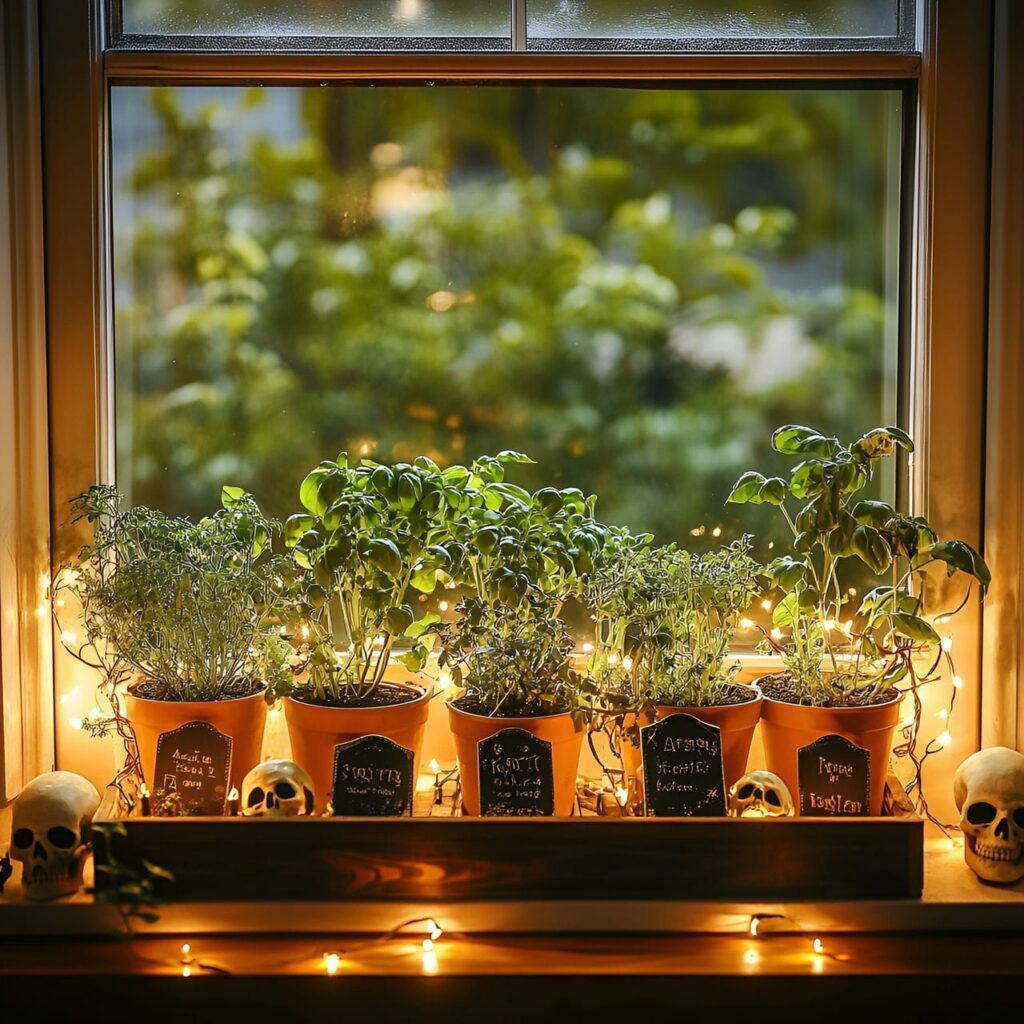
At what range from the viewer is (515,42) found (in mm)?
1941

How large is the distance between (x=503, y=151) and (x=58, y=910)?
5.03 ft

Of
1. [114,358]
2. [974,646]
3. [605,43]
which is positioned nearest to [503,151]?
[605,43]

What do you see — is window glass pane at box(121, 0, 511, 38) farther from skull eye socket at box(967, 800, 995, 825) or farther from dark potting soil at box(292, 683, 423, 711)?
skull eye socket at box(967, 800, 995, 825)

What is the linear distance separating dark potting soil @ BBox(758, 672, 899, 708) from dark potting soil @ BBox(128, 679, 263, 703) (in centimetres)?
90

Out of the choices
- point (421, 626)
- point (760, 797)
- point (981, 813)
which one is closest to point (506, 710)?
point (421, 626)

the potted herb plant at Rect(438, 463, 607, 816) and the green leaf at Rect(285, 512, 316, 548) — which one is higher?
the green leaf at Rect(285, 512, 316, 548)

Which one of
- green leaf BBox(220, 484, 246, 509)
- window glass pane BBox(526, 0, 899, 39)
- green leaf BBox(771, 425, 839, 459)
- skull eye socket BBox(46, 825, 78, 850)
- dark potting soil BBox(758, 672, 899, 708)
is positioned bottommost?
skull eye socket BBox(46, 825, 78, 850)

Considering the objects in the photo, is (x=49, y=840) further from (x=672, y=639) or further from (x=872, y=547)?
(x=872, y=547)

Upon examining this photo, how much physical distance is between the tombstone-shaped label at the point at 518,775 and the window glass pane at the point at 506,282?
592mm

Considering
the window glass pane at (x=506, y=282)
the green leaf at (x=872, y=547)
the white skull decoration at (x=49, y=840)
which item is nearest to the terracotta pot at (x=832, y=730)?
the green leaf at (x=872, y=547)

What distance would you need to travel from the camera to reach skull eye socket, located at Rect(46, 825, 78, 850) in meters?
1.61

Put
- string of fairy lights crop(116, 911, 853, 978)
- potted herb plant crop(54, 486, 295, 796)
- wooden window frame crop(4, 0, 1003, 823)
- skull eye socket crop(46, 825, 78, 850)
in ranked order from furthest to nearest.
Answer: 1. wooden window frame crop(4, 0, 1003, 823)
2. potted herb plant crop(54, 486, 295, 796)
3. skull eye socket crop(46, 825, 78, 850)
4. string of fairy lights crop(116, 911, 853, 978)

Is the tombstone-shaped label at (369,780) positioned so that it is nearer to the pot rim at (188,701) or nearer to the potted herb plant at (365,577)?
the potted herb plant at (365,577)

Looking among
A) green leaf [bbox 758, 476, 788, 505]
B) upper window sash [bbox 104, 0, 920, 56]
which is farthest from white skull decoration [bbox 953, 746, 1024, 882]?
upper window sash [bbox 104, 0, 920, 56]
